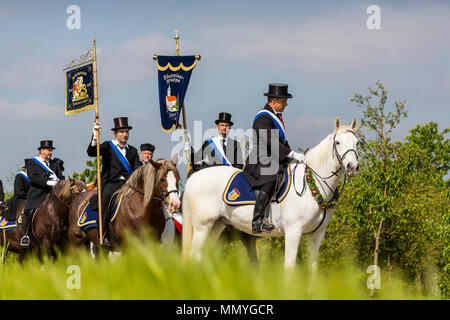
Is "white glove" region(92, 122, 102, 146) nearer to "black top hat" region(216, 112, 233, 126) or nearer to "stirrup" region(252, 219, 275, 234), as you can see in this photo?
"black top hat" region(216, 112, 233, 126)

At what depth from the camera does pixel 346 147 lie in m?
8.69

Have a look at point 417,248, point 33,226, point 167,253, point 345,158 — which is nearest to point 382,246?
point 417,248

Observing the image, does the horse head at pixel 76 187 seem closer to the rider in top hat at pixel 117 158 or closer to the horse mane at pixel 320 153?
the rider in top hat at pixel 117 158

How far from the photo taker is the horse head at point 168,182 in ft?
31.2

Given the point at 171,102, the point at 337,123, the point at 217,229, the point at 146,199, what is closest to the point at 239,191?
the point at 217,229

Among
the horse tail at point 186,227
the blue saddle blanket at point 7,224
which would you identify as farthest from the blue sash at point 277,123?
the blue saddle blanket at point 7,224

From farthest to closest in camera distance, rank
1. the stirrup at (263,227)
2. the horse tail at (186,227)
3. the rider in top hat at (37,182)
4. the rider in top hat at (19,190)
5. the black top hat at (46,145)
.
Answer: the rider in top hat at (19,190)
the black top hat at (46,145)
the rider in top hat at (37,182)
the horse tail at (186,227)
the stirrup at (263,227)

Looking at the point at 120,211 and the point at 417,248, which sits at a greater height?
the point at 120,211

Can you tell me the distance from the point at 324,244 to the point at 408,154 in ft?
12.4

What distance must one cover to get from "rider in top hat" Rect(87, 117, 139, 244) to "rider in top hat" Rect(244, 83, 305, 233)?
8.77 feet

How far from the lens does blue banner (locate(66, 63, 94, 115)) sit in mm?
11992

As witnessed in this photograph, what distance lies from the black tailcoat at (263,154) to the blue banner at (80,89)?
3.67 m

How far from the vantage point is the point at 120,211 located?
1055 cm
